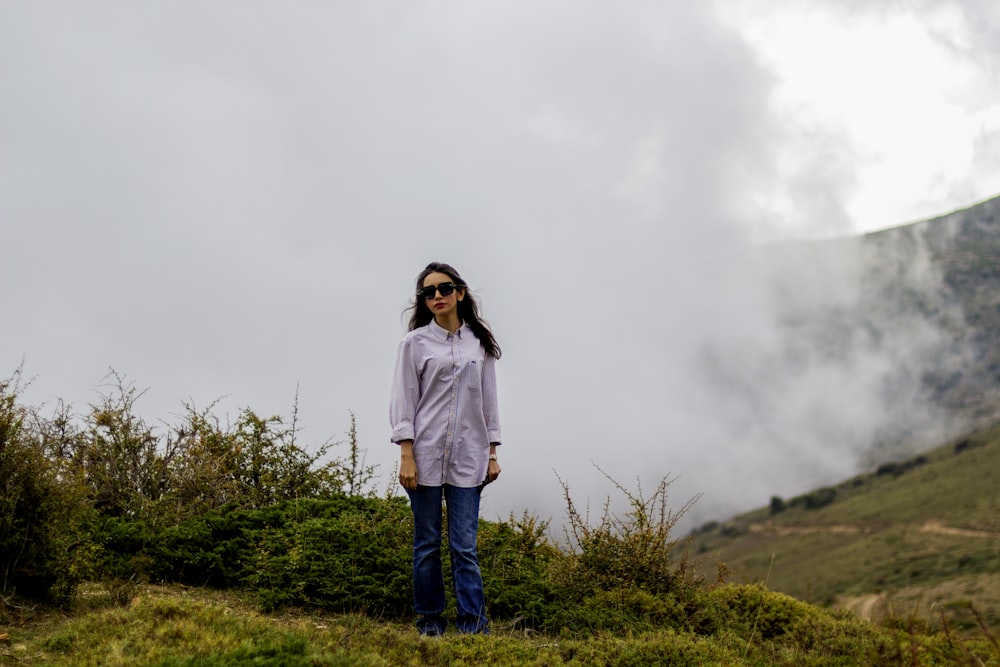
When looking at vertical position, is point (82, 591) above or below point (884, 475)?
below

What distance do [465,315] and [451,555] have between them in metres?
1.87

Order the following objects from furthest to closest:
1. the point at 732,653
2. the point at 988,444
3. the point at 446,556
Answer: the point at 988,444 < the point at 446,556 < the point at 732,653

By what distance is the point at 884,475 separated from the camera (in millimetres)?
145875

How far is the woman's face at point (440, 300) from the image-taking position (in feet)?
20.6

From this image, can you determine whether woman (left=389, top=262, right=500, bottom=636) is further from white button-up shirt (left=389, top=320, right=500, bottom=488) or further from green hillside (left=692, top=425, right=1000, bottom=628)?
green hillside (left=692, top=425, right=1000, bottom=628)

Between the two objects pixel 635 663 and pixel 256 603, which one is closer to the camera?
pixel 635 663

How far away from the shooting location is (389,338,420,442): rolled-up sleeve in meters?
6.14

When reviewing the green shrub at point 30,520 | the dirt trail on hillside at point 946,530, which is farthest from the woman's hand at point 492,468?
the dirt trail on hillside at point 946,530

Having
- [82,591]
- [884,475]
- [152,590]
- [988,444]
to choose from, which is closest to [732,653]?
[152,590]

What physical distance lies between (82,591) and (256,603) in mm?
1459

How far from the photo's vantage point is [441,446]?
20.2ft

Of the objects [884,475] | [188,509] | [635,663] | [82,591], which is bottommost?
[635,663]

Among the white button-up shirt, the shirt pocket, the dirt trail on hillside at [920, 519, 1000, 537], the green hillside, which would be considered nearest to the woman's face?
the white button-up shirt

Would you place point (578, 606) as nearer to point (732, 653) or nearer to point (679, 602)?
point (679, 602)
